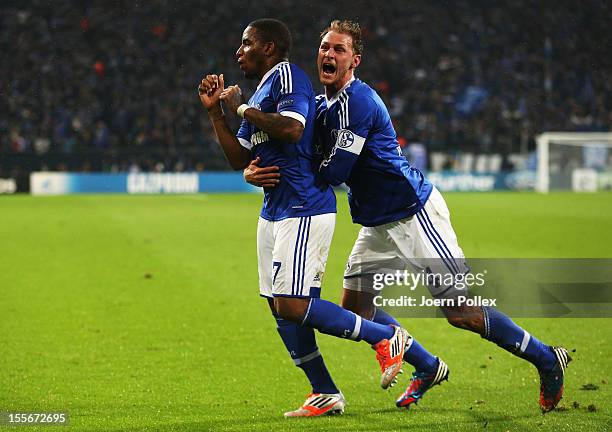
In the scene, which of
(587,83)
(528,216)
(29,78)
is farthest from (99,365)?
(587,83)

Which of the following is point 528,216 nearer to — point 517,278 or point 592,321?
point 517,278

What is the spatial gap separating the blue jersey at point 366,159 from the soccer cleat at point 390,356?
25.0 inches

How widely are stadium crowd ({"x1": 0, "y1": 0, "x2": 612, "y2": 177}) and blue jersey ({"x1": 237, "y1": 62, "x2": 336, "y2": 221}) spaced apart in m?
26.2

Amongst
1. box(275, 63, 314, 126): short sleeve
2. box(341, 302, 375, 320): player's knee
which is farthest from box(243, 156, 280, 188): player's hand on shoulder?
box(341, 302, 375, 320): player's knee

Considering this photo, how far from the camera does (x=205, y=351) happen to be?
720cm

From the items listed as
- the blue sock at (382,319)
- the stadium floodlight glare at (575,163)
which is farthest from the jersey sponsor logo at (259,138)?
the stadium floodlight glare at (575,163)

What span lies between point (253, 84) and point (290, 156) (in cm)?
2937

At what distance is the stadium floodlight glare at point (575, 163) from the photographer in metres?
30.3

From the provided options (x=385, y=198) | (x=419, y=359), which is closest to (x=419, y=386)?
(x=419, y=359)

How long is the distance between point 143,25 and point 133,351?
1181 inches

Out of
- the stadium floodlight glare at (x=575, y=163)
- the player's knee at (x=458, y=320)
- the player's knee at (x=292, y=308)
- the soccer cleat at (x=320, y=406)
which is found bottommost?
the stadium floodlight glare at (x=575, y=163)

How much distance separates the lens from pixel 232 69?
34.9 metres

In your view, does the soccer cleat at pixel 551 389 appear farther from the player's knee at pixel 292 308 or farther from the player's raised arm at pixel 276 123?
the player's raised arm at pixel 276 123

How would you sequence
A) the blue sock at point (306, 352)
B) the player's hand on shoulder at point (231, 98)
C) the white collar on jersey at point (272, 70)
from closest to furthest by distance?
1. the player's hand on shoulder at point (231, 98)
2. the white collar on jersey at point (272, 70)
3. the blue sock at point (306, 352)
